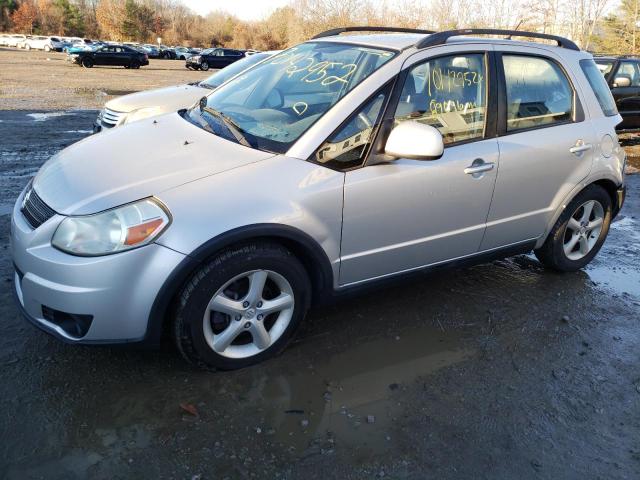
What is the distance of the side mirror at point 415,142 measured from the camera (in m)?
2.93

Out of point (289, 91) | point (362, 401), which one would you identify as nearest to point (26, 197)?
point (289, 91)

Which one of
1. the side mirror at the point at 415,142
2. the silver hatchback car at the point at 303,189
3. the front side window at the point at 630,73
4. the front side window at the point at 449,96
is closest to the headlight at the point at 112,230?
the silver hatchback car at the point at 303,189

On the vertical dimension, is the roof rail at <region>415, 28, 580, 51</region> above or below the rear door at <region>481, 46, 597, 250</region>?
above

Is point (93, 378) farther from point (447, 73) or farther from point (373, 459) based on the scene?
point (447, 73)

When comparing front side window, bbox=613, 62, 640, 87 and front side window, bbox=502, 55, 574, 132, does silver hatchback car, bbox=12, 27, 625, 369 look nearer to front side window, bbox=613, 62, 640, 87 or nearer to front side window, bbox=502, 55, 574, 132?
front side window, bbox=502, 55, 574, 132

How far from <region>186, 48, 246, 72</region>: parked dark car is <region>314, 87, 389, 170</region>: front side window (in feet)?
124

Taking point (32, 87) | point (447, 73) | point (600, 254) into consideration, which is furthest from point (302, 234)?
point (32, 87)

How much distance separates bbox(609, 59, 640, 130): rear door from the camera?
426 inches

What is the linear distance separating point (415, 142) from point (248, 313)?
1299mm

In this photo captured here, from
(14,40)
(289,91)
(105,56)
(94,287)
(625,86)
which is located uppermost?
(289,91)

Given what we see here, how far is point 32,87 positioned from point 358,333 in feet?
57.9

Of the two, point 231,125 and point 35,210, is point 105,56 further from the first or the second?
point 35,210

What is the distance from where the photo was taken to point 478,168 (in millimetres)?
3424

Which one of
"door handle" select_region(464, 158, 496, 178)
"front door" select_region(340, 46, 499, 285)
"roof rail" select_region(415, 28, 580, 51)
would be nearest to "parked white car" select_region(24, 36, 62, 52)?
"roof rail" select_region(415, 28, 580, 51)
